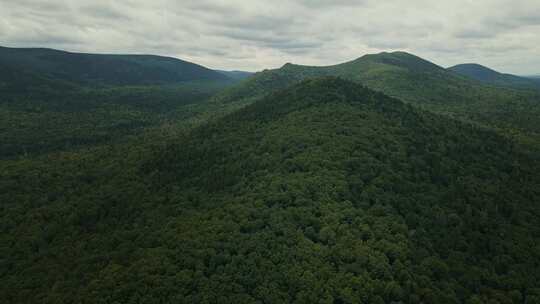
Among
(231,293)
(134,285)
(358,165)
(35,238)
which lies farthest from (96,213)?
(358,165)

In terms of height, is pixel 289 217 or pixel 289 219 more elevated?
pixel 289 217

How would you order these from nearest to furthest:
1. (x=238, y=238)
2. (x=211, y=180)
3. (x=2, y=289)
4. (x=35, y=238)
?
(x=2, y=289)
(x=238, y=238)
(x=35, y=238)
(x=211, y=180)

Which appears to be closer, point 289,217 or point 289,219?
point 289,219

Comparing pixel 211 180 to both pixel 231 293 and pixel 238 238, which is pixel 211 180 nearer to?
pixel 238 238
